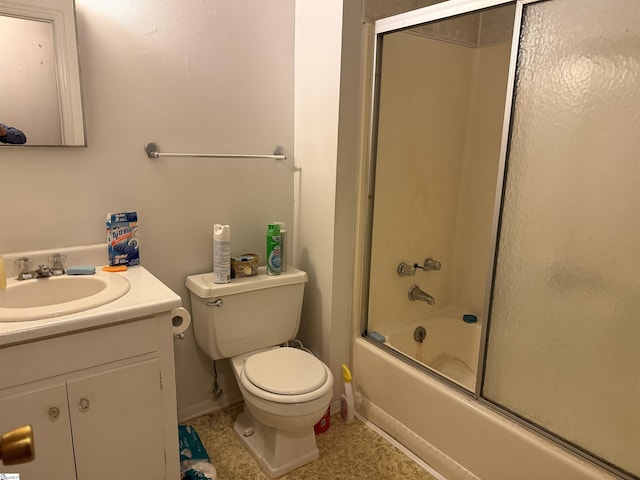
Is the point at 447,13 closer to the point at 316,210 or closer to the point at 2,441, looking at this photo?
the point at 316,210

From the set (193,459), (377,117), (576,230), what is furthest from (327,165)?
(193,459)

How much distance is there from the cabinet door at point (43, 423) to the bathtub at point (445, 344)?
1359mm

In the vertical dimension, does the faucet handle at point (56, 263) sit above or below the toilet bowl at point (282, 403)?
above

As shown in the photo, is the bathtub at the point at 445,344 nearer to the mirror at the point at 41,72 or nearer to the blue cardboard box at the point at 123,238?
the blue cardboard box at the point at 123,238

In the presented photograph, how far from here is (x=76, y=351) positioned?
1226mm

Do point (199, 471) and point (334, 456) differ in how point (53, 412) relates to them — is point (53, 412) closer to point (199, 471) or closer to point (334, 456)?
point (199, 471)

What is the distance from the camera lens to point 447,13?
1.59m

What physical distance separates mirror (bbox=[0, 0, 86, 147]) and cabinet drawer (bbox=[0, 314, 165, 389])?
2.31 ft

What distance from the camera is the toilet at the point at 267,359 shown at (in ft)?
5.27

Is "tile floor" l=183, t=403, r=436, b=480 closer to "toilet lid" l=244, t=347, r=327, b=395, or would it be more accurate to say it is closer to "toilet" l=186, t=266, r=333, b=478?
"toilet" l=186, t=266, r=333, b=478

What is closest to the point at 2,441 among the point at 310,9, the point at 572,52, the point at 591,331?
the point at 591,331

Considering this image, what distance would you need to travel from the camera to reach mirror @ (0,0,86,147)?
55.2 inches

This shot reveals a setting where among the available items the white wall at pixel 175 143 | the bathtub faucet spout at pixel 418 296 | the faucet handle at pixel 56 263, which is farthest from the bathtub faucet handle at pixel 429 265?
the faucet handle at pixel 56 263

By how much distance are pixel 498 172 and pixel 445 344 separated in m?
1.20
